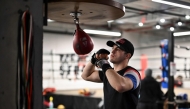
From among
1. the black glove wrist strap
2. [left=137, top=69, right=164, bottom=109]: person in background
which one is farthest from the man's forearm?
[left=137, top=69, right=164, bottom=109]: person in background

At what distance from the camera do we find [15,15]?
1273 mm

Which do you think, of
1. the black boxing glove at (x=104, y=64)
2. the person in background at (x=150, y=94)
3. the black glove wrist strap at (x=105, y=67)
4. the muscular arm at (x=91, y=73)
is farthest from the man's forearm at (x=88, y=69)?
the person in background at (x=150, y=94)

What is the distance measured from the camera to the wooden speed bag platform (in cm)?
157

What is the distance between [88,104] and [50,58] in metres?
2.86

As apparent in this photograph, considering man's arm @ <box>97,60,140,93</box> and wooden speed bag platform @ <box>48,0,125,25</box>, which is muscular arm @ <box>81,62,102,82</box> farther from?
wooden speed bag platform @ <box>48,0,125,25</box>

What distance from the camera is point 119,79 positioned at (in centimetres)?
226

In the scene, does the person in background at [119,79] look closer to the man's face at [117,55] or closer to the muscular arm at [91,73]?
the man's face at [117,55]

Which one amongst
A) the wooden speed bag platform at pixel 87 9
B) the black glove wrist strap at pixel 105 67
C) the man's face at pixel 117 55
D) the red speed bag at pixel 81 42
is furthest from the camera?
the man's face at pixel 117 55

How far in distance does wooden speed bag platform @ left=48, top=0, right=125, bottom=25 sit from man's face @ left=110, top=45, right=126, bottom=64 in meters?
0.55

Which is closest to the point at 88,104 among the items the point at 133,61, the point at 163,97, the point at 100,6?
the point at 163,97

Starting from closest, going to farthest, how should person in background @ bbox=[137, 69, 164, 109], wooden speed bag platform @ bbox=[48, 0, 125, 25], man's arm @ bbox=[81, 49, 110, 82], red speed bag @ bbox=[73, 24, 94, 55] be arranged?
wooden speed bag platform @ bbox=[48, 0, 125, 25] < red speed bag @ bbox=[73, 24, 94, 55] < man's arm @ bbox=[81, 49, 110, 82] < person in background @ bbox=[137, 69, 164, 109]

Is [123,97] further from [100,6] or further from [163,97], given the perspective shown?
[163,97]

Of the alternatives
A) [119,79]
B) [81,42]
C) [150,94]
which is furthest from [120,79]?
[150,94]

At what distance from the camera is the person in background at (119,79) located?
227cm
